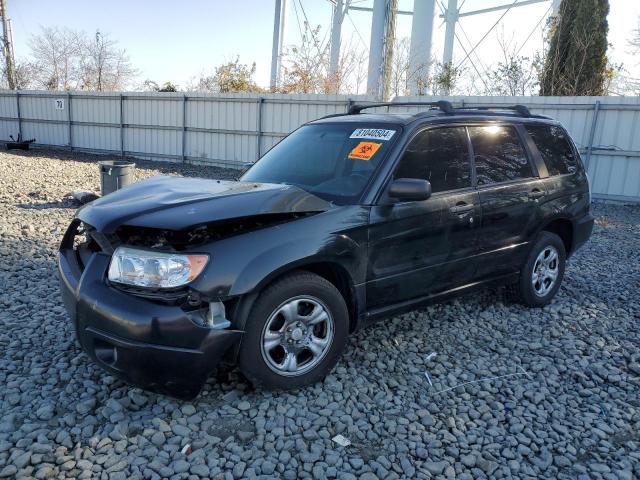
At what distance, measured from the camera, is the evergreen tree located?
15055 mm

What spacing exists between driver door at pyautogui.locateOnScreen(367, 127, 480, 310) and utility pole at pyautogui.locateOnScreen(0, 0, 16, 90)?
35.9 m

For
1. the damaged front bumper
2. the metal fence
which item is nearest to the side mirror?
the damaged front bumper

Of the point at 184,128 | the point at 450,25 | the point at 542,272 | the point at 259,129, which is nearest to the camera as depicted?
the point at 542,272

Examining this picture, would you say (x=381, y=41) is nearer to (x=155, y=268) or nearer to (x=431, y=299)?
(x=431, y=299)

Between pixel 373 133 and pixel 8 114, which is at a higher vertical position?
pixel 373 133

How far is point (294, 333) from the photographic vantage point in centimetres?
317

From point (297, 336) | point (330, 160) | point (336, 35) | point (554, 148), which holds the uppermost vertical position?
point (336, 35)

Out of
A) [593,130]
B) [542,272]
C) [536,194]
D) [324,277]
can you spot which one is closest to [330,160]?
[324,277]

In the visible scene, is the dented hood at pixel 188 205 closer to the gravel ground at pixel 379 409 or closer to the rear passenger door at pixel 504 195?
the gravel ground at pixel 379 409

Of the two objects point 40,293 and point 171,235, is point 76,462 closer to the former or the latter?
point 171,235

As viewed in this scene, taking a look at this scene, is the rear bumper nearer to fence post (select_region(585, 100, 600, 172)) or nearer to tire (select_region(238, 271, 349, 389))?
tire (select_region(238, 271, 349, 389))

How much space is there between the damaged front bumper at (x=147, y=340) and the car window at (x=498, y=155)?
8.47 ft

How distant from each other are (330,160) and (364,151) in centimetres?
29

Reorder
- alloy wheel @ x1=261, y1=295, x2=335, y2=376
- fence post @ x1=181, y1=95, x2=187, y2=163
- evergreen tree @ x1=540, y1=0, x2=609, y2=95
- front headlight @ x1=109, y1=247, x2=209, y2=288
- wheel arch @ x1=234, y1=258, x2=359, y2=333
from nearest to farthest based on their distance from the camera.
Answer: front headlight @ x1=109, y1=247, x2=209, y2=288 → wheel arch @ x1=234, y1=258, x2=359, y2=333 → alloy wheel @ x1=261, y1=295, x2=335, y2=376 → evergreen tree @ x1=540, y1=0, x2=609, y2=95 → fence post @ x1=181, y1=95, x2=187, y2=163
